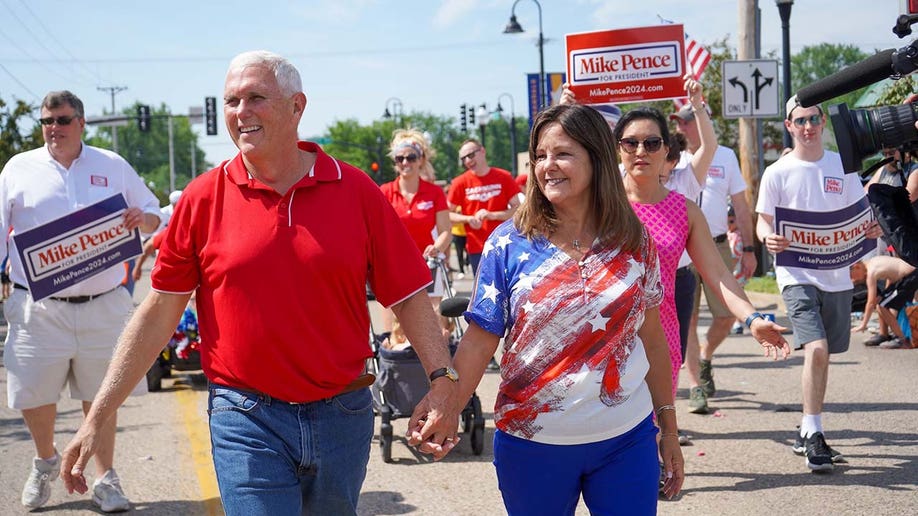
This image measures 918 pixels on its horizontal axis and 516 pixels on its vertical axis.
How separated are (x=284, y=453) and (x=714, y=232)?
654cm

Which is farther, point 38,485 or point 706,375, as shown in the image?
point 706,375

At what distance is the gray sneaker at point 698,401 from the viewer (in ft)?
28.0

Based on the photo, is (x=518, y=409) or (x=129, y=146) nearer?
(x=518, y=409)

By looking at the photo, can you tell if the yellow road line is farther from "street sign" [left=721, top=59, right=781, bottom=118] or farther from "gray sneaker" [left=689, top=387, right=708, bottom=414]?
"street sign" [left=721, top=59, right=781, bottom=118]

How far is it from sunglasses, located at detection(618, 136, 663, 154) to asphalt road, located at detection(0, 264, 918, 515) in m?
2.02

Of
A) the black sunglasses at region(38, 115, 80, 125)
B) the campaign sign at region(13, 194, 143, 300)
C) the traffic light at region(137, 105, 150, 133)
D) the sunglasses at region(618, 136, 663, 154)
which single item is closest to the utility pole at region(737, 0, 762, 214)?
the sunglasses at region(618, 136, 663, 154)

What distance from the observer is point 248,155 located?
3.57 m

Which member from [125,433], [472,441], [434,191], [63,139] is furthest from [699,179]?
[125,433]

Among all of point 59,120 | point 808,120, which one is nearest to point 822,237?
point 808,120

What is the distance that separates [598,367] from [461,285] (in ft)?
61.9

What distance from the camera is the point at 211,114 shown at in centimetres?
5866

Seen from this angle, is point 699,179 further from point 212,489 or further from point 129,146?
point 129,146

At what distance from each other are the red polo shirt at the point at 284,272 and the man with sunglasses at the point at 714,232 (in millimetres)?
4960

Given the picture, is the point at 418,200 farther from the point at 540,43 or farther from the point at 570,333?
the point at 540,43
